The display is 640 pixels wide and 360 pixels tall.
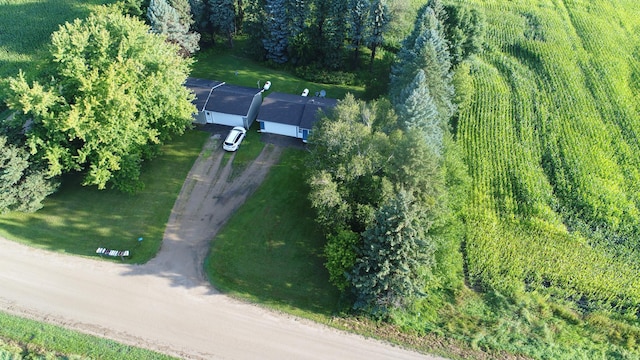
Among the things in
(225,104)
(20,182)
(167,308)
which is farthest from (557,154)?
(20,182)

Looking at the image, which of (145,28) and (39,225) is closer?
(39,225)

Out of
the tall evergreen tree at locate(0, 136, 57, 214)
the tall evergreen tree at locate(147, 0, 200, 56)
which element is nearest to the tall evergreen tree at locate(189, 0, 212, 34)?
the tall evergreen tree at locate(147, 0, 200, 56)

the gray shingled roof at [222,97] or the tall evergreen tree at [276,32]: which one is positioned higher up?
the tall evergreen tree at [276,32]

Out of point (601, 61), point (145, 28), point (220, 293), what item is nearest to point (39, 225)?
point (220, 293)

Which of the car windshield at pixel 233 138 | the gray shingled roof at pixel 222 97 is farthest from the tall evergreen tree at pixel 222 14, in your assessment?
the car windshield at pixel 233 138

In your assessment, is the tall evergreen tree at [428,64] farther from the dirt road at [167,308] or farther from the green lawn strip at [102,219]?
the green lawn strip at [102,219]

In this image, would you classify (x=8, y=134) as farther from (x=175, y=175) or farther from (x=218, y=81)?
(x=218, y=81)
